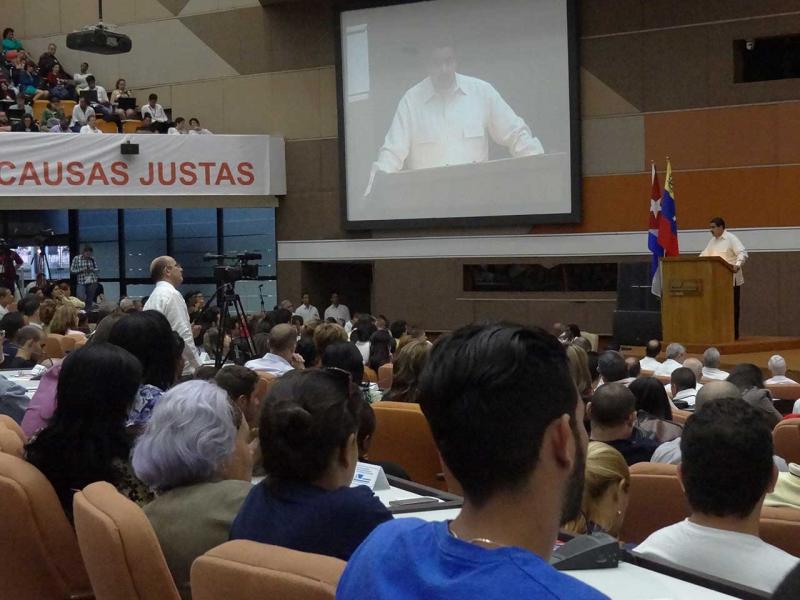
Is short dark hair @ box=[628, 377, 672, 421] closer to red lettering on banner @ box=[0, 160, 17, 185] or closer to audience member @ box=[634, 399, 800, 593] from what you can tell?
audience member @ box=[634, 399, 800, 593]

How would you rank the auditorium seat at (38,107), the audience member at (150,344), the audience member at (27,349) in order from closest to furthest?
the audience member at (150,344), the audience member at (27,349), the auditorium seat at (38,107)

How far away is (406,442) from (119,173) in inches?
437

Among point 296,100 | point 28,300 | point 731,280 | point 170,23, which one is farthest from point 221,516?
point 170,23

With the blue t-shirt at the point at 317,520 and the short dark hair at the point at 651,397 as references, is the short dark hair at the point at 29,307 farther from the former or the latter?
the blue t-shirt at the point at 317,520

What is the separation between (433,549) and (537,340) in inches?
10.0

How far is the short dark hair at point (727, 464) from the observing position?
2.06m

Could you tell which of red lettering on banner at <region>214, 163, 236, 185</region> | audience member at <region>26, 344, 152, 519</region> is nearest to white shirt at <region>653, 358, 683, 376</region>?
audience member at <region>26, 344, 152, 519</region>

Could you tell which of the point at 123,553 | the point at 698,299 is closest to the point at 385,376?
the point at 123,553

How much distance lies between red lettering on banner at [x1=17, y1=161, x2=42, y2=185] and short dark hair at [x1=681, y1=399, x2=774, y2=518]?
12663mm

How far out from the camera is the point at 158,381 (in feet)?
11.5

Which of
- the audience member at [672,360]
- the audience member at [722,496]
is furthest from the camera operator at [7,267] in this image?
the audience member at [722,496]

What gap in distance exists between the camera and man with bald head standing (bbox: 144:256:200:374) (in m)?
5.89

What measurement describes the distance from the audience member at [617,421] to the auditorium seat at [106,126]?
12.5 m

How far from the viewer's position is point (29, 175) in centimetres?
1352
